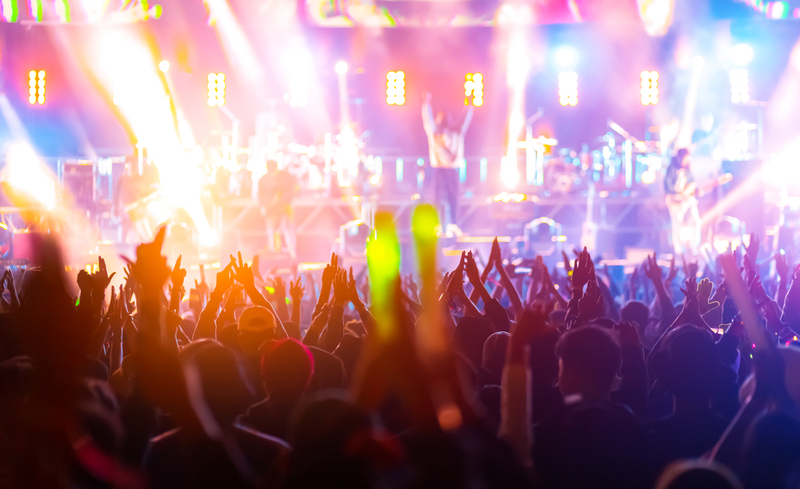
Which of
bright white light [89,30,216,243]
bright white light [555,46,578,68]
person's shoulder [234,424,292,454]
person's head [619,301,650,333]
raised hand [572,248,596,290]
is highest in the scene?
bright white light [555,46,578,68]

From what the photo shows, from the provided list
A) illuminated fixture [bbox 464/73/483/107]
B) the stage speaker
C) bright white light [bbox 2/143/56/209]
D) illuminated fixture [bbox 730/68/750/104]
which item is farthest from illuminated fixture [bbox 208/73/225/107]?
illuminated fixture [bbox 730/68/750/104]

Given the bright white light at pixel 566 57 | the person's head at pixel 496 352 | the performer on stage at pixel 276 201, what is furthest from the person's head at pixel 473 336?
the bright white light at pixel 566 57

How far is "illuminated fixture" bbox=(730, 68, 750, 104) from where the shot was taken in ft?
51.9

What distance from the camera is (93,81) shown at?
52.2 ft

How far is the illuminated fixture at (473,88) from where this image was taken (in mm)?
15242

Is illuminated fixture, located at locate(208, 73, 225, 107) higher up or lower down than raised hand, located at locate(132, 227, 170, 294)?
higher up

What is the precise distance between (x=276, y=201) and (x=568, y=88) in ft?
23.2

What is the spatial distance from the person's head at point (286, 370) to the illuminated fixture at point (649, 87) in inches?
573

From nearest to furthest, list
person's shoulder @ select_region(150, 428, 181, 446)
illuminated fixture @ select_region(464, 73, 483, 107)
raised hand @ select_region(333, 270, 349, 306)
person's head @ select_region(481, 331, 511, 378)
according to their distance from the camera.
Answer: person's shoulder @ select_region(150, 428, 181, 446), person's head @ select_region(481, 331, 511, 378), raised hand @ select_region(333, 270, 349, 306), illuminated fixture @ select_region(464, 73, 483, 107)

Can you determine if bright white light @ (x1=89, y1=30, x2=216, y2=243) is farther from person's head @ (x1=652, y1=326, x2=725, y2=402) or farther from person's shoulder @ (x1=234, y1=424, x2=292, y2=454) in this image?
person's head @ (x1=652, y1=326, x2=725, y2=402)

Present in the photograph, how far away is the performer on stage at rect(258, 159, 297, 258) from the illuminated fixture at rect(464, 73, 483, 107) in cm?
443

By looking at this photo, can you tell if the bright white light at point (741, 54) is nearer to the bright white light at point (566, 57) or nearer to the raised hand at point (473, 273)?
the bright white light at point (566, 57)

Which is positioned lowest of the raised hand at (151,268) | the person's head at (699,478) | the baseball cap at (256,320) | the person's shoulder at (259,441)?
the person's shoulder at (259,441)

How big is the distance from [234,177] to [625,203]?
860cm
